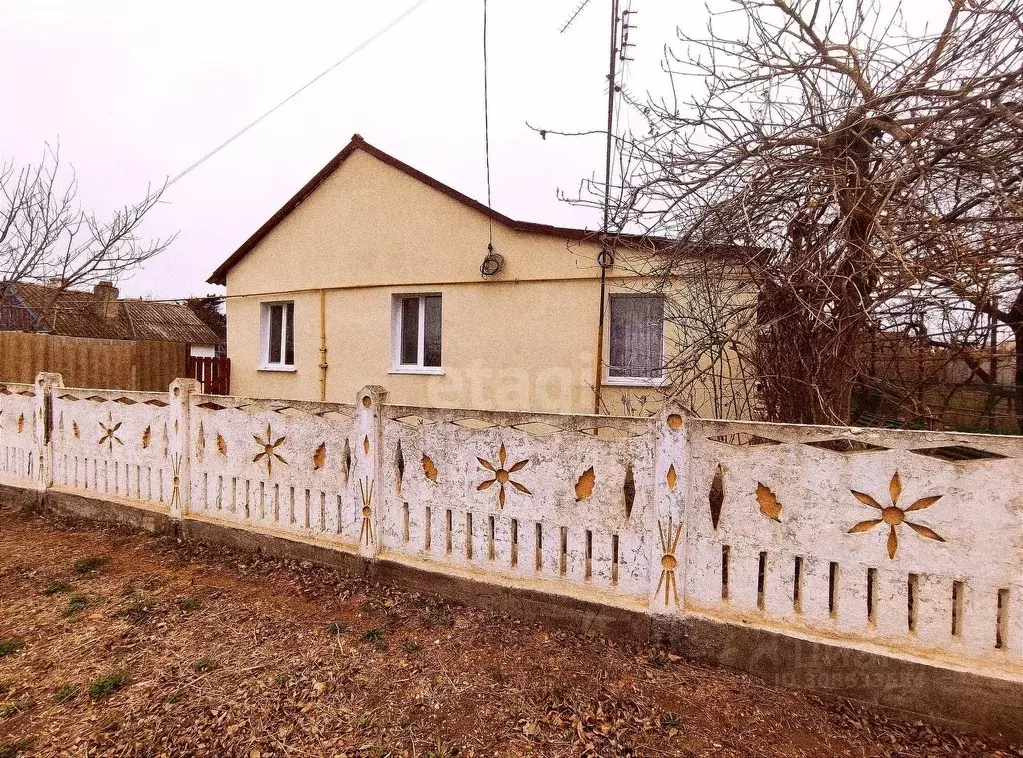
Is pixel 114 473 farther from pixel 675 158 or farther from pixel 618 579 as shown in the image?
pixel 675 158

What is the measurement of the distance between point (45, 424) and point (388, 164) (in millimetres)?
5762

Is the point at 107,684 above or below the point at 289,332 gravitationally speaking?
below

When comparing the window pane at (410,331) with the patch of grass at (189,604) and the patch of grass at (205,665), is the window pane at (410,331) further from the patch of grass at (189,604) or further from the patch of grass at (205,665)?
the patch of grass at (205,665)

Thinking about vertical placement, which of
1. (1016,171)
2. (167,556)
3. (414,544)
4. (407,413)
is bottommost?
(167,556)

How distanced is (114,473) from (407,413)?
11.9 feet

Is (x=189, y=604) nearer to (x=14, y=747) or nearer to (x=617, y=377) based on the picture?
(x=14, y=747)

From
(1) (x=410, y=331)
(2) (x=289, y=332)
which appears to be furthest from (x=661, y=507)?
(2) (x=289, y=332)

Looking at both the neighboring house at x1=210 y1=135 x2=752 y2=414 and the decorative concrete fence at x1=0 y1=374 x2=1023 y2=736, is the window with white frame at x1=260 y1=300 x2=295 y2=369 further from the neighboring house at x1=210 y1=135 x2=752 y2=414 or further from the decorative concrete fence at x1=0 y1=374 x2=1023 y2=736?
the decorative concrete fence at x1=0 y1=374 x2=1023 y2=736

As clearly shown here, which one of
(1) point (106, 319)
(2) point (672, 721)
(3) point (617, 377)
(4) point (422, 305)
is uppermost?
(1) point (106, 319)

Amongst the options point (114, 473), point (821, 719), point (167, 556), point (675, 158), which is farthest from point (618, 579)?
point (114, 473)

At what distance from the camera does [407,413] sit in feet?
11.8

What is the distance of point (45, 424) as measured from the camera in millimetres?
5527

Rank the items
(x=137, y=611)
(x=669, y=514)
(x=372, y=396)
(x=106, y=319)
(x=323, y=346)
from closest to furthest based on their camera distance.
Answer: (x=669, y=514) < (x=137, y=611) < (x=372, y=396) < (x=323, y=346) < (x=106, y=319)

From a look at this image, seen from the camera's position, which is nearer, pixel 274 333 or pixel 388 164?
pixel 388 164
